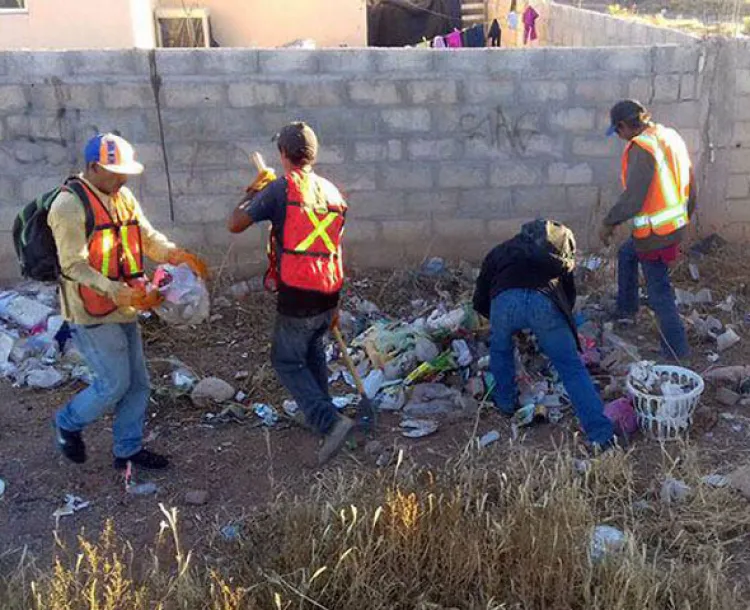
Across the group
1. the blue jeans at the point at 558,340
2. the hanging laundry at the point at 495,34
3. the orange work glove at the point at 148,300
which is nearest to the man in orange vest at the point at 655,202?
the blue jeans at the point at 558,340

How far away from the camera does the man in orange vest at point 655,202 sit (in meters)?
5.37

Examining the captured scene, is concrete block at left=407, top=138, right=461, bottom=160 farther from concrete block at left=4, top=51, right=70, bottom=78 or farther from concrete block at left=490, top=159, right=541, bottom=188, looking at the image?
concrete block at left=4, top=51, right=70, bottom=78

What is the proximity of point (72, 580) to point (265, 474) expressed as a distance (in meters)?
1.48

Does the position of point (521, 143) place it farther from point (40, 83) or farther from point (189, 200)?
point (40, 83)

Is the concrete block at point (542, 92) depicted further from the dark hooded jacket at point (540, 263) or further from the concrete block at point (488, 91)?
the dark hooded jacket at point (540, 263)

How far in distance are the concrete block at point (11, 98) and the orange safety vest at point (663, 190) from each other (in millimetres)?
4208

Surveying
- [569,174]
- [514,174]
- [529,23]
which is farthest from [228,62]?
[529,23]

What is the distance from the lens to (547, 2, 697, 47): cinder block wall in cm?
802

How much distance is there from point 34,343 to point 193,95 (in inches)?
81.9

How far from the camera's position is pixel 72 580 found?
3195 millimetres

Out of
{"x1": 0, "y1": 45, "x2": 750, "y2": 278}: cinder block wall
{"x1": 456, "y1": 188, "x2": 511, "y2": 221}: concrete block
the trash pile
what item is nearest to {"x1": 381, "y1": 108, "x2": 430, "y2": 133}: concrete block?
{"x1": 0, "y1": 45, "x2": 750, "y2": 278}: cinder block wall

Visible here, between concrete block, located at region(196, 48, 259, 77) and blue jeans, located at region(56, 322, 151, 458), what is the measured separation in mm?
2861

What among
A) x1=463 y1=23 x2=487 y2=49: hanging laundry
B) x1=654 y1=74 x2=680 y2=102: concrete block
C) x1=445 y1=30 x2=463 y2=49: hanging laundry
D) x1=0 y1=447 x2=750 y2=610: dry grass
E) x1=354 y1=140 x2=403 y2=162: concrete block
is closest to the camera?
x1=0 y1=447 x2=750 y2=610: dry grass

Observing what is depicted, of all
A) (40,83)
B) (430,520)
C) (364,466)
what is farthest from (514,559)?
(40,83)
